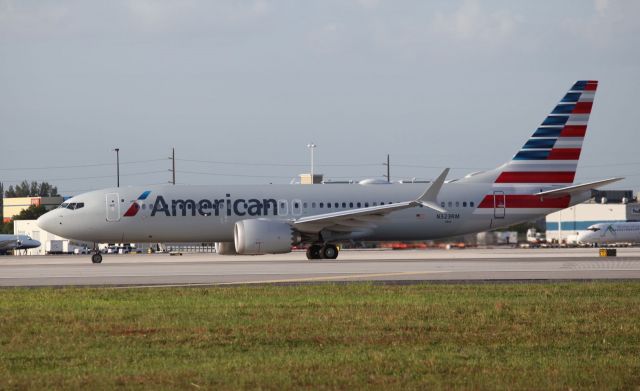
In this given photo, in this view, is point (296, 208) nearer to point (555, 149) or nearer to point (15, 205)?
point (555, 149)

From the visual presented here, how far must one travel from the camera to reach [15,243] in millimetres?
87562

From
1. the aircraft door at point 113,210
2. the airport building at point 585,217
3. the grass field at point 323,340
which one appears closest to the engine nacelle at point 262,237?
the aircraft door at point 113,210

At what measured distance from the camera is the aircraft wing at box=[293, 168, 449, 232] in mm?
41656

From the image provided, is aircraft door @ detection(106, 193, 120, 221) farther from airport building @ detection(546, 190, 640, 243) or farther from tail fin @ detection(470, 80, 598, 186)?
airport building @ detection(546, 190, 640, 243)

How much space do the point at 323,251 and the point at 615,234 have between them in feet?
175

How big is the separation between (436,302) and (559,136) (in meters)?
29.4

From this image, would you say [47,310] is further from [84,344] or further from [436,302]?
[436,302]

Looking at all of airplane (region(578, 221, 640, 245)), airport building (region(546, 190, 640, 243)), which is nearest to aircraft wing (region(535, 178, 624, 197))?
airplane (region(578, 221, 640, 245))

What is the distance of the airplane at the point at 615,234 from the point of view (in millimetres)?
90562

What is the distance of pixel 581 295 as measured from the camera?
67.1ft

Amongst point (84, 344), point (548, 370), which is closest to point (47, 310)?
point (84, 344)

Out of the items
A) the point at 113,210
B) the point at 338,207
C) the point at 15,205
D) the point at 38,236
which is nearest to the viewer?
the point at 113,210

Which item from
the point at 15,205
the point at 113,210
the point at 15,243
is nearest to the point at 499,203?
the point at 113,210

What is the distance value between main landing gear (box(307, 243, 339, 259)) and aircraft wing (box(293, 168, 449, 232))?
80 centimetres
